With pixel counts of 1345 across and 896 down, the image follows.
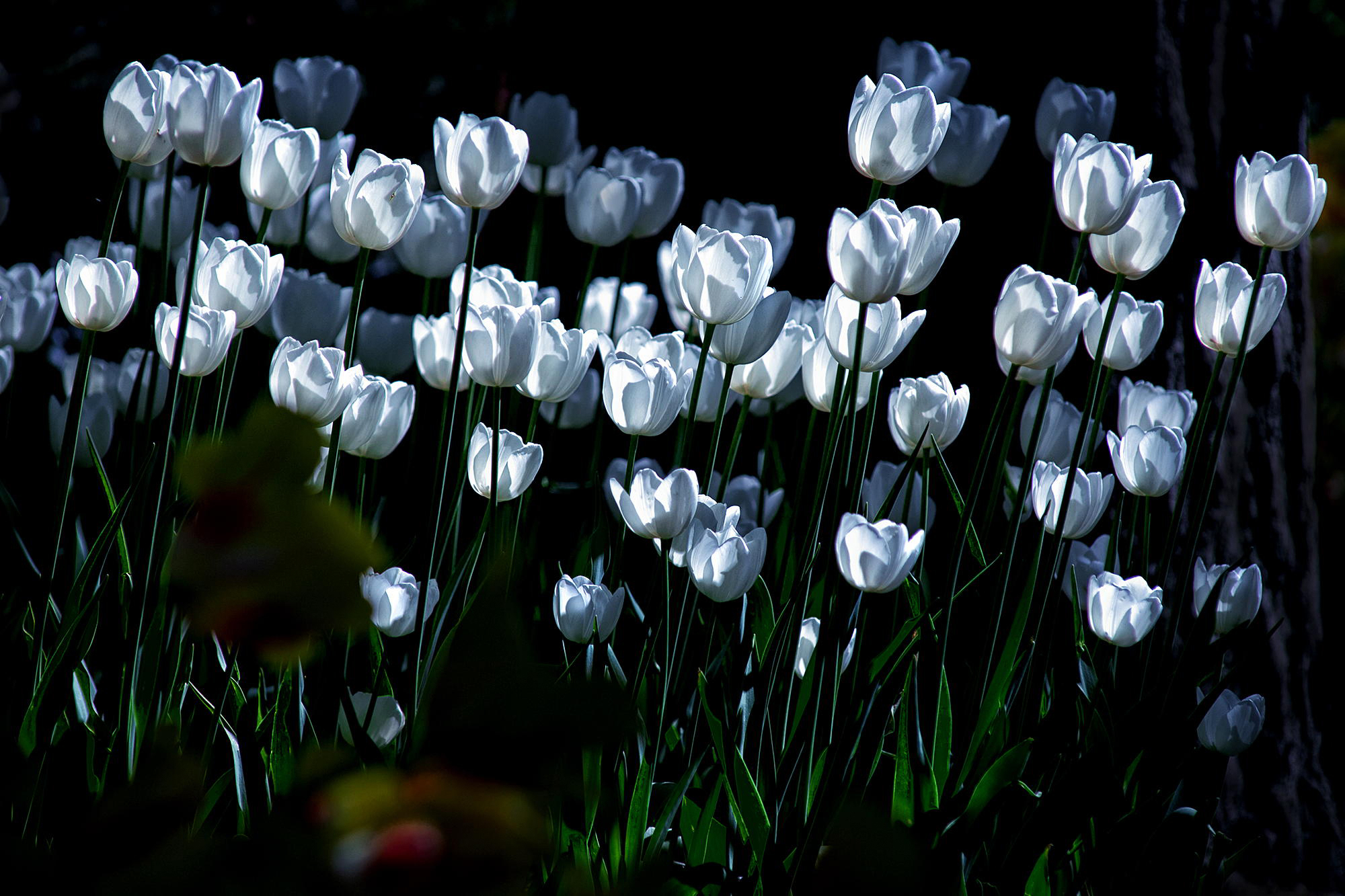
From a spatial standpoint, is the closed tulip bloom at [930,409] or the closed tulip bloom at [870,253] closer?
the closed tulip bloom at [870,253]

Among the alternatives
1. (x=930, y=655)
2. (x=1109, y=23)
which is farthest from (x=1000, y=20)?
(x=930, y=655)

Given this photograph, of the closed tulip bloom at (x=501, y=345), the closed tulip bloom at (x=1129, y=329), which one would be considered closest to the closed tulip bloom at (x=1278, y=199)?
the closed tulip bloom at (x=1129, y=329)

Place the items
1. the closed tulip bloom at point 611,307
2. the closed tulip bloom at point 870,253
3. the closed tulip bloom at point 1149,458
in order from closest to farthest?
the closed tulip bloom at point 870,253 < the closed tulip bloom at point 1149,458 < the closed tulip bloom at point 611,307

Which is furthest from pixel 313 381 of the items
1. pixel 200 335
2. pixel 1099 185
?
pixel 1099 185

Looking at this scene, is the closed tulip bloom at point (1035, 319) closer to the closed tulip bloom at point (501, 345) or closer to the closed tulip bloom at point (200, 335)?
the closed tulip bloom at point (501, 345)

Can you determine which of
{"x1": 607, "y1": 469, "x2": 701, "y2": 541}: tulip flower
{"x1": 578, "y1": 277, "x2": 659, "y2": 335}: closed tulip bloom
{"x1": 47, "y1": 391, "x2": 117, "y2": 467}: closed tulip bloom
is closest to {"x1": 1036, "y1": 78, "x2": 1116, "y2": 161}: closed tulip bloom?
{"x1": 578, "y1": 277, "x2": 659, "y2": 335}: closed tulip bloom

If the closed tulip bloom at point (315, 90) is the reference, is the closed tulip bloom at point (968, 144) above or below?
above

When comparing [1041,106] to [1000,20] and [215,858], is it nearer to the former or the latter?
[1000,20]

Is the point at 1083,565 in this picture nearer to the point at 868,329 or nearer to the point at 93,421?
the point at 868,329
